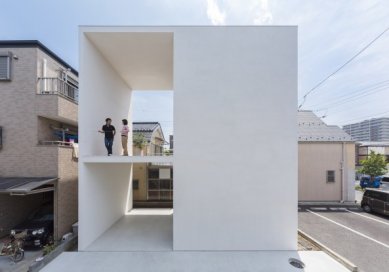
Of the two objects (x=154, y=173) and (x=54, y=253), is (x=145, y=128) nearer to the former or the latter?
(x=154, y=173)

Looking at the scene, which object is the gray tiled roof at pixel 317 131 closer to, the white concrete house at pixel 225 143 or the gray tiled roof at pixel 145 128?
the white concrete house at pixel 225 143

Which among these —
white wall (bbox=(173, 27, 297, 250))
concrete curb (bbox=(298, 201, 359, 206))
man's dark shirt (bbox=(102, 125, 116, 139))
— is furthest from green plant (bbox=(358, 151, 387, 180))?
man's dark shirt (bbox=(102, 125, 116, 139))

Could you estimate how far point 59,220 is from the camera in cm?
638

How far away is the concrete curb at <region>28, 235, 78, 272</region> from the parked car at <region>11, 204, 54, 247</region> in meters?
0.69

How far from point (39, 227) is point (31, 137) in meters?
2.95

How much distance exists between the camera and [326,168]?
40.2 ft

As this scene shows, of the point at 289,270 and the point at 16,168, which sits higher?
the point at 16,168


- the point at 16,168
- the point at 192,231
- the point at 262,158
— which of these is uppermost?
the point at 262,158

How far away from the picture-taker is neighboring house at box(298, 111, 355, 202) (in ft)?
39.7

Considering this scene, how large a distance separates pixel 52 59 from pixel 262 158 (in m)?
8.74

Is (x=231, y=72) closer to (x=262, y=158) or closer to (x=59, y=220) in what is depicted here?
(x=262, y=158)

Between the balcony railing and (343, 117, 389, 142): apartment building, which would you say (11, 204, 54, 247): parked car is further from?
(343, 117, 389, 142): apartment building

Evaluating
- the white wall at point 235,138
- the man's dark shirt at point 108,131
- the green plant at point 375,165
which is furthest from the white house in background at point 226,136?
the green plant at point 375,165

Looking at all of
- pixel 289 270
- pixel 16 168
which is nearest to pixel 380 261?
pixel 289 270
